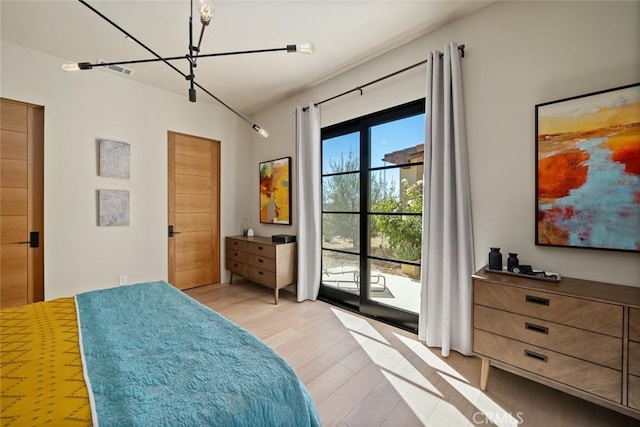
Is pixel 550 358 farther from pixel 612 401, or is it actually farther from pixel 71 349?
pixel 71 349

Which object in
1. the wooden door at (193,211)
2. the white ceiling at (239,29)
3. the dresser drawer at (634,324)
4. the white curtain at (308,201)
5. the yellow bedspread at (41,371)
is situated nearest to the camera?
the yellow bedspread at (41,371)

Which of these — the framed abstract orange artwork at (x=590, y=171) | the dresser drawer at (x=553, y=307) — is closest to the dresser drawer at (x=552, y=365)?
the dresser drawer at (x=553, y=307)

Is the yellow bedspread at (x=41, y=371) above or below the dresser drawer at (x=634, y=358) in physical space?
above

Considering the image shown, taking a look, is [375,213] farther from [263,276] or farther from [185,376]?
[185,376]

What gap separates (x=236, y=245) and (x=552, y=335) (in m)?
3.62

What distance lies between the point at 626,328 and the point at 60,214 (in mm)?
4693

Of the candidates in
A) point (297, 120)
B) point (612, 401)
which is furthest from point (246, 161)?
point (612, 401)

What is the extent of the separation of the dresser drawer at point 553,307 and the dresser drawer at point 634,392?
0.70ft

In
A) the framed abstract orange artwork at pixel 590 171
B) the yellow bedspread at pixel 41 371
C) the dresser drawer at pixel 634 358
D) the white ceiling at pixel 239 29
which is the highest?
the white ceiling at pixel 239 29

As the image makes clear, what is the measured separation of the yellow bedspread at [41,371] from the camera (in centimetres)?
77

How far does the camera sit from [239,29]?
232 cm

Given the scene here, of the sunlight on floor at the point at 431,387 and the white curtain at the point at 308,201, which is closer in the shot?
the sunlight on floor at the point at 431,387

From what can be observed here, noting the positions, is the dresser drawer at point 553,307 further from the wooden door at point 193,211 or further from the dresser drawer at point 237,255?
the wooden door at point 193,211

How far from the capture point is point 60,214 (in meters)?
2.80
